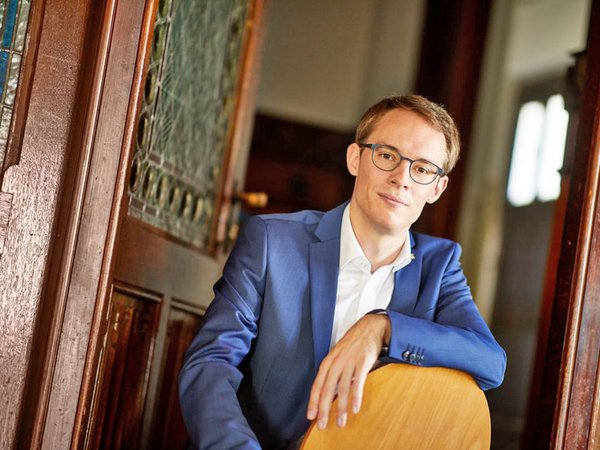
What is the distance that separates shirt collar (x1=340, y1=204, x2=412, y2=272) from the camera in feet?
7.40

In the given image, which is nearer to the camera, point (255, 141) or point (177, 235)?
point (177, 235)

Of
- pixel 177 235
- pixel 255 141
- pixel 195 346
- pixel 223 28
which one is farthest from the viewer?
pixel 255 141

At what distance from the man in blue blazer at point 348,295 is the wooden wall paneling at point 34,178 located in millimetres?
386

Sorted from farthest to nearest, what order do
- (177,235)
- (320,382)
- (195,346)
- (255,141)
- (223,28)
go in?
(255,141) < (223,28) < (177,235) < (195,346) < (320,382)

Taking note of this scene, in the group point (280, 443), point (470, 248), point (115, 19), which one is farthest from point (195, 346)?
point (470, 248)

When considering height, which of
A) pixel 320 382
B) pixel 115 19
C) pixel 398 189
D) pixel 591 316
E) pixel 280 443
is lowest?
pixel 280 443

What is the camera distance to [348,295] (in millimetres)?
2252

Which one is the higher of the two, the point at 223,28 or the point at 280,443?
the point at 223,28

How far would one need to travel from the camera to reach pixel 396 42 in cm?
756

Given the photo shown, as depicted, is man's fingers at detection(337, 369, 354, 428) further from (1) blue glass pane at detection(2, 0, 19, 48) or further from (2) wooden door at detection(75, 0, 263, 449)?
(1) blue glass pane at detection(2, 0, 19, 48)

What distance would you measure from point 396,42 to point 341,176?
1.35 meters

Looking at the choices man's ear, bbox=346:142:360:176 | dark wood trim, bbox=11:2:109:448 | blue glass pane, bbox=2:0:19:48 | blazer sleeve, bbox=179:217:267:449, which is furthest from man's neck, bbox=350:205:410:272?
blue glass pane, bbox=2:0:19:48

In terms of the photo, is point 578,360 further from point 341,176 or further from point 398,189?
point 341,176

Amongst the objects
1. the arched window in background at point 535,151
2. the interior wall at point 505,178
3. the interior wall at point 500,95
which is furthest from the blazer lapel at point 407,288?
the arched window in background at point 535,151
